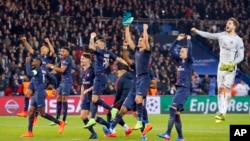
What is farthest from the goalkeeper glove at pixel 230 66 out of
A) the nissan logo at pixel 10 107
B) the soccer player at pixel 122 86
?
the nissan logo at pixel 10 107

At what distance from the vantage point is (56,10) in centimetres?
4359

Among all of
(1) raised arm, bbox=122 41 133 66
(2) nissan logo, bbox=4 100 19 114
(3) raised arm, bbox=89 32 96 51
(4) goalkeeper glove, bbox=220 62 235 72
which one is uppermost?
(3) raised arm, bbox=89 32 96 51

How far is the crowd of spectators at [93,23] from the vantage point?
38.0 m

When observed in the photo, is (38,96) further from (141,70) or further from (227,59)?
(227,59)

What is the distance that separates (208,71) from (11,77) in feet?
48.9

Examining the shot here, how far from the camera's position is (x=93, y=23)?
42.8 meters

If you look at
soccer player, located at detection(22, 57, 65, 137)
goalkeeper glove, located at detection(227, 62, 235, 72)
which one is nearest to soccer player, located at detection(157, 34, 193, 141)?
goalkeeper glove, located at detection(227, 62, 235, 72)

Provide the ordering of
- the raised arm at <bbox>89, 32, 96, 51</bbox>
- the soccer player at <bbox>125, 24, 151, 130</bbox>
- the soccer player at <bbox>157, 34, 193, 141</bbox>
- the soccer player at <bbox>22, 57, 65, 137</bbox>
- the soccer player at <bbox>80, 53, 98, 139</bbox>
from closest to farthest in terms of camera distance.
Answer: the soccer player at <bbox>157, 34, 193, 141</bbox>
the soccer player at <bbox>125, 24, 151, 130</bbox>
the soccer player at <bbox>80, 53, 98, 139</bbox>
the raised arm at <bbox>89, 32, 96, 51</bbox>
the soccer player at <bbox>22, 57, 65, 137</bbox>

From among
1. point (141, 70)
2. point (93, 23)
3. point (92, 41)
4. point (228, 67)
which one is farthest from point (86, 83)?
point (93, 23)

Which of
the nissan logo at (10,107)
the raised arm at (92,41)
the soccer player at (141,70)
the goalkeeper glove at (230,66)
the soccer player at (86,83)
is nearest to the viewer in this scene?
the soccer player at (141,70)

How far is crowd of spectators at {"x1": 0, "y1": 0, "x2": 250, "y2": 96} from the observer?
38.0 m

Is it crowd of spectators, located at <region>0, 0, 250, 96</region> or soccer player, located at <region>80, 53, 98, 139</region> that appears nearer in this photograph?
soccer player, located at <region>80, 53, 98, 139</region>

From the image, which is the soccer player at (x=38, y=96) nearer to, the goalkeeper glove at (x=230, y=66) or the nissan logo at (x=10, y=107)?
the goalkeeper glove at (x=230, y=66)

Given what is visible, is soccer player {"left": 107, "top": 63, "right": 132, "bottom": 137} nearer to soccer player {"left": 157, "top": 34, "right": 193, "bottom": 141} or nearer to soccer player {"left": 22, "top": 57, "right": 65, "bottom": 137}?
soccer player {"left": 22, "top": 57, "right": 65, "bottom": 137}
